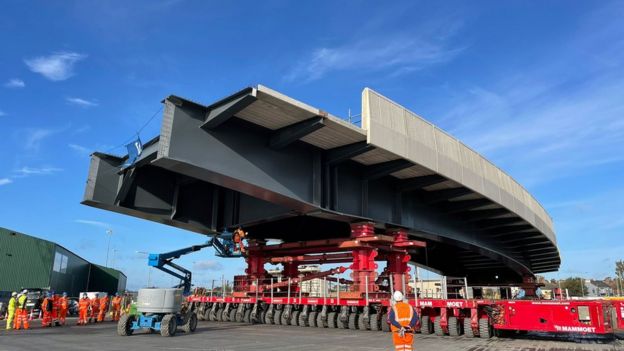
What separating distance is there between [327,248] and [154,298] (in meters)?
8.19

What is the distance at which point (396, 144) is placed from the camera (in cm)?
1688

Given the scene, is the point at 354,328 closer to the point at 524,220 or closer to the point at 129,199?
the point at 129,199

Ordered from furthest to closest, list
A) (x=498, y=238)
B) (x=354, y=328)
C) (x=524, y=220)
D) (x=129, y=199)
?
(x=498, y=238) → (x=524, y=220) → (x=129, y=199) → (x=354, y=328)

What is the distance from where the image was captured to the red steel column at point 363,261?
717 inches

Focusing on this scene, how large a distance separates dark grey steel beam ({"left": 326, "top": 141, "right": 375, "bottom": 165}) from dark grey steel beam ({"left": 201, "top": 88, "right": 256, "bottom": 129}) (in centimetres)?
464

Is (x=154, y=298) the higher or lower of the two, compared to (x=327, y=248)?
lower

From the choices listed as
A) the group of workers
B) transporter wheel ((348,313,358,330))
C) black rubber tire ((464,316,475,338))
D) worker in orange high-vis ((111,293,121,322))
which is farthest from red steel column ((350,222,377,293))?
worker in orange high-vis ((111,293,121,322))

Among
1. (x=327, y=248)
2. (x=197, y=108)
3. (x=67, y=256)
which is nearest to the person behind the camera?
(x=197, y=108)

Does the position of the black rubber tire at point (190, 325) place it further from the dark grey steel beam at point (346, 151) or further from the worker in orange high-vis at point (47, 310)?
the worker in orange high-vis at point (47, 310)

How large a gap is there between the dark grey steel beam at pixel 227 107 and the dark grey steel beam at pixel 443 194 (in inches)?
453

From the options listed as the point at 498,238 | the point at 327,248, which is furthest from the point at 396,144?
the point at 498,238

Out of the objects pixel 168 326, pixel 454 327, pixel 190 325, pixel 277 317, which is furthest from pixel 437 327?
pixel 168 326

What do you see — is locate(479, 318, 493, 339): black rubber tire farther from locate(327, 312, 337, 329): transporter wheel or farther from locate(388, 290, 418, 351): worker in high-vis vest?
locate(388, 290, 418, 351): worker in high-vis vest

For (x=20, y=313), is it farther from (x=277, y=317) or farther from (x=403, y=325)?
(x=403, y=325)
